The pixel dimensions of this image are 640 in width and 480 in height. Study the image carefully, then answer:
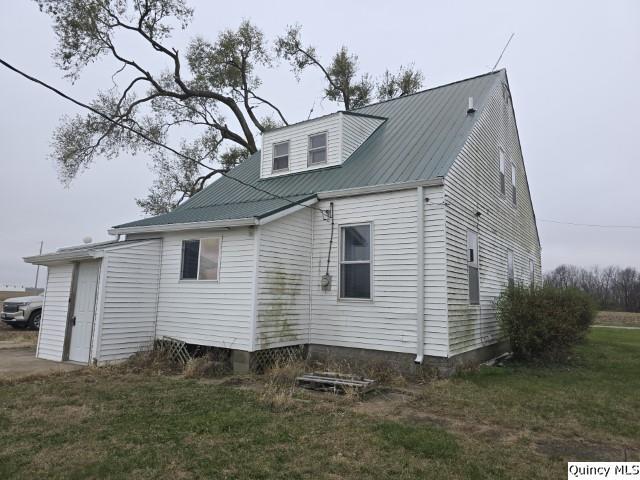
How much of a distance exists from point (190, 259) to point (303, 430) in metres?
6.05

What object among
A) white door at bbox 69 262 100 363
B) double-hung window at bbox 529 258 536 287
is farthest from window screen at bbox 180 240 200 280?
double-hung window at bbox 529 258 536 287

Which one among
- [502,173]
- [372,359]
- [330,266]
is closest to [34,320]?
[330,266]

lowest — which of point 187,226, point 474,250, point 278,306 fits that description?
point 278,306

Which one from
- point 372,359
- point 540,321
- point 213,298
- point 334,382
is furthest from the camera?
point 540,321

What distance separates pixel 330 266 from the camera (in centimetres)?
991

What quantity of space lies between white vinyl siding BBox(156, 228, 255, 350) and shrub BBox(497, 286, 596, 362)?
622 centimetres

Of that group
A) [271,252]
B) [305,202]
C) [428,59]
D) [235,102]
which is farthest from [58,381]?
[428,59]

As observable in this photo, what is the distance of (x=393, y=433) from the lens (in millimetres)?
5039

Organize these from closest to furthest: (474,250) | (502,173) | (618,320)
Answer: (474,250) < (502,173) < (618,320)

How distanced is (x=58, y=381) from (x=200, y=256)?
3635 mm

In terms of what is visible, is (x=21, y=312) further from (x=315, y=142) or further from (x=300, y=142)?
(x=315, y=142)

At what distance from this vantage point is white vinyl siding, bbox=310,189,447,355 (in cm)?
844

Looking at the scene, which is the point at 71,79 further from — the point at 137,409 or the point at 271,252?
the point at 137,409

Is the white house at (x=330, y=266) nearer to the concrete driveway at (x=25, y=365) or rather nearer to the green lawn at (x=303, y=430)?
the concrete driveway at (x=25, y=365)
